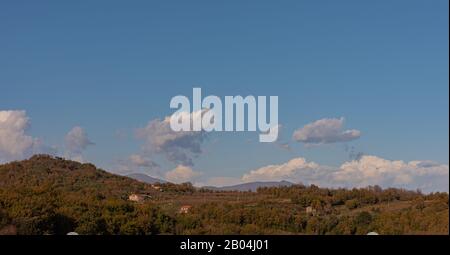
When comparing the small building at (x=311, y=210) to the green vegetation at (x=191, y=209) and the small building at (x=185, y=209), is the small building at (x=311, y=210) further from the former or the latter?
the small building at (x=185, y=209)

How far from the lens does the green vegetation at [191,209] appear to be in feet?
65.9

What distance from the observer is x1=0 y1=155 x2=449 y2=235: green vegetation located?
20094mm

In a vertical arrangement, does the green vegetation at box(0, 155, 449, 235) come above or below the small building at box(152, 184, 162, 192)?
below

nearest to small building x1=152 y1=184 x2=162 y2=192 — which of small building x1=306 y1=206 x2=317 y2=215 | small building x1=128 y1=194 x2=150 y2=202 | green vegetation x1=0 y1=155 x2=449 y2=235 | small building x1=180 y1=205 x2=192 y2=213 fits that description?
green vegetation x1=0 y1=155 x2=449 y2=235

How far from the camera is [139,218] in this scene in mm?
22328

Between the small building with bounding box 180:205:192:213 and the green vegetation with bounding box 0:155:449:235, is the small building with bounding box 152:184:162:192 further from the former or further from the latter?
the small building with bounding box 180:205:192:213

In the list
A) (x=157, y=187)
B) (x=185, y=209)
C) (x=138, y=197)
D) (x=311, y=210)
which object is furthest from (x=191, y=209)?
(x=157, y=187)

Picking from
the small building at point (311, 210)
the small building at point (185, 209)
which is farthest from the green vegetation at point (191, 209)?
the small building at point (185, 209)

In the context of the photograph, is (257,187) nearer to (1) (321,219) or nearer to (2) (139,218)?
(1) (321,219)

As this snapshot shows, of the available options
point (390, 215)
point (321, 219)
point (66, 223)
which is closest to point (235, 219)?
point (321, 219)

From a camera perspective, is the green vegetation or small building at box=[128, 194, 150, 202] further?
small building at box=[128, 194, 150, 202]

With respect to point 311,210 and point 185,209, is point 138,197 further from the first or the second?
point 311,210
